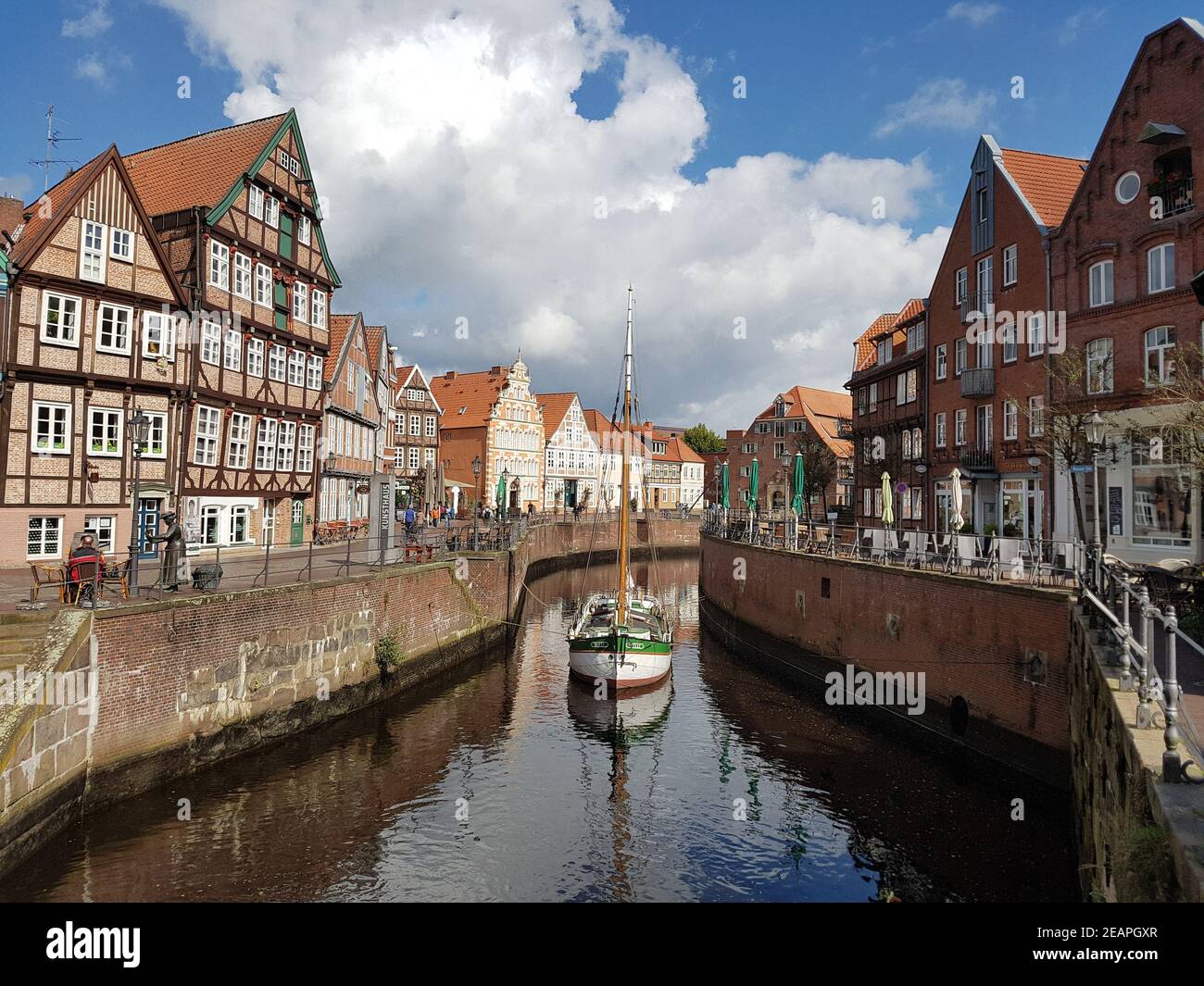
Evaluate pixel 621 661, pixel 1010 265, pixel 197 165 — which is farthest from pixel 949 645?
pixel 197 165

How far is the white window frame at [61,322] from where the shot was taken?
21.3m

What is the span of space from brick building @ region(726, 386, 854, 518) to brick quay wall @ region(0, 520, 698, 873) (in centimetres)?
5031

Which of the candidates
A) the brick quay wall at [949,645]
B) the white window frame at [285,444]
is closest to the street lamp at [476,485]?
the white window frame at [285,444]

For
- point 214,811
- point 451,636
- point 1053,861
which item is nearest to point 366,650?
point 451,636

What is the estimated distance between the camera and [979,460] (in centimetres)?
2906

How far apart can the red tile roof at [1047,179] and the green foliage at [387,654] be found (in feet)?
84.1

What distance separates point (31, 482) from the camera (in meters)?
21.3

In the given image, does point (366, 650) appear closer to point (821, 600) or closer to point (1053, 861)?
point (821, 600)

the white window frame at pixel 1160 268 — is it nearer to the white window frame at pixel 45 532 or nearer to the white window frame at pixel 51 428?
the white window frame at pixel 51 428

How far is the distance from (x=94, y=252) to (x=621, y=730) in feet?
65.2

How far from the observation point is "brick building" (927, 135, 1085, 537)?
2670 centimetres

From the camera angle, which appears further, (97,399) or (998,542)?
(97,399)

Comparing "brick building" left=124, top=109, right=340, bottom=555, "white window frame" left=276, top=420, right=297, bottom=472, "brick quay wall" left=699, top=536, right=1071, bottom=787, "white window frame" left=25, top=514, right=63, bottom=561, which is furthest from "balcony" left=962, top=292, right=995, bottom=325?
"white window frame" left=25, top=514, right=63, bottom=561
